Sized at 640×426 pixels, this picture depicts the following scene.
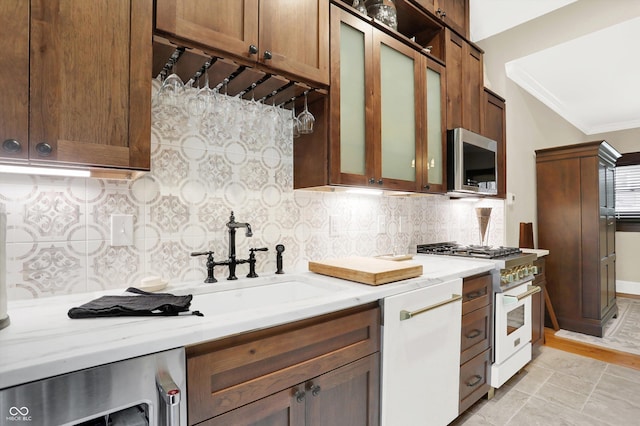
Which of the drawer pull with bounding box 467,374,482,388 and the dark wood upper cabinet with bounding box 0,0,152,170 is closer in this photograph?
the dark wood upper cabinet with bounding box 0,0,152,170

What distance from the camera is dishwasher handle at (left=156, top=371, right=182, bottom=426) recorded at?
72 centimetres

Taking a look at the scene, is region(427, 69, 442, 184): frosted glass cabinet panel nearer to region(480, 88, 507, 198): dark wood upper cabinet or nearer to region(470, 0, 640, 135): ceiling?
region(480, 88, 507, 198): dark wood upper cabinet

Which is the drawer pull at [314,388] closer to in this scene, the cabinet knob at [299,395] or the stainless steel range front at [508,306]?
the cabinet knob at [299,395]

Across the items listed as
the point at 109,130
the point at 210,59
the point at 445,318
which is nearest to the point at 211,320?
the point at 109,130

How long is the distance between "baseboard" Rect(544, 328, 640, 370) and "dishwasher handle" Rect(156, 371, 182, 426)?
3.50 m

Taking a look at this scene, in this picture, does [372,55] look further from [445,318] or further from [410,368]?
[410,368]

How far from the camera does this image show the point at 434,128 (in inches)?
88.4

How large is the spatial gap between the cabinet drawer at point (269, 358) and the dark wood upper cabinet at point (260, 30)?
1029 millimetres

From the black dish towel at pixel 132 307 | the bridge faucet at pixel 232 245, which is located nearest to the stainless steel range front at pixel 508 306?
the bridge faucet at pixel 232 245

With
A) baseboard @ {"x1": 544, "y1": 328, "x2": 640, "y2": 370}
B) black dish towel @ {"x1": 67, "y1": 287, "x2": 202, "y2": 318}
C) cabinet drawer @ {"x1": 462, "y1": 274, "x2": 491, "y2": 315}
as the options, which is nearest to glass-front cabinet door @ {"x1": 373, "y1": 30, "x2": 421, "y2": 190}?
cabinet drawer @ {"x1": 462, "y1": 274, "x2": 491, "y2": 315}

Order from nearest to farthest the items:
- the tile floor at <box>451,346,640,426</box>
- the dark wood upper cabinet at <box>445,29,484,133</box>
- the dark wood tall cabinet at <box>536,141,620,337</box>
→ 1. the tile floor at <box>451,346,640,426</box>
2. the dark wood upper cabinet at <box>445,29,484,133</box>
3. the dark wood tall cabinet at <box>536,141,620,337</box>

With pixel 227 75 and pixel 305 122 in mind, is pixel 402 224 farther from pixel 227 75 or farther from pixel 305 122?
pixel 227 75

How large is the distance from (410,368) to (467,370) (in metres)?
0.65

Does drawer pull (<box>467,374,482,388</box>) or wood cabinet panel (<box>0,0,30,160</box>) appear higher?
wood cabinet panel (<box>0,0,30,160</box>)
